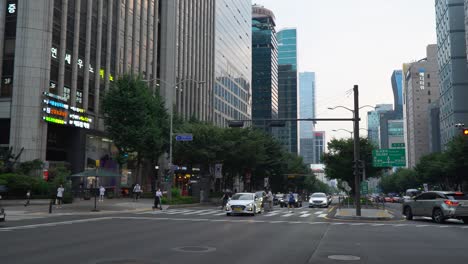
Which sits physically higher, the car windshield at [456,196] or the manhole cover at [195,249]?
the car windshield at [456,196]

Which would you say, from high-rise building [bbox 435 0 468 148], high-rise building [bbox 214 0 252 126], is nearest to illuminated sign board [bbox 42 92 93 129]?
high-rise building [bbox 214 0 252 126]

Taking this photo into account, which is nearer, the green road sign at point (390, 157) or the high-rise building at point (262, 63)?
the green road sign at point (390, 157)

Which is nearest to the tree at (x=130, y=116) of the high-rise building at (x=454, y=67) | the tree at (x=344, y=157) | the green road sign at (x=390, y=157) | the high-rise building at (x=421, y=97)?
the green road sign at (x=390, y=157)

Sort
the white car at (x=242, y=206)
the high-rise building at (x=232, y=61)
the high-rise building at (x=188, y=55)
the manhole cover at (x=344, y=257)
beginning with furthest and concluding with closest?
the high-rise building at (x=232, y=61) < the high-rise building at (x=188, y=55) < the white car at (x=242, y=206) < the manhole cover at (x=344, y=257)

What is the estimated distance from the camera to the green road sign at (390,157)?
3906 cm

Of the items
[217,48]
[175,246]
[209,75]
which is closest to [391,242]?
[175,246]

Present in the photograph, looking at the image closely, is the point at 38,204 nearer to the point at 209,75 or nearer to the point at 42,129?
the point at 42,129

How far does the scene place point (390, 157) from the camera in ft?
129

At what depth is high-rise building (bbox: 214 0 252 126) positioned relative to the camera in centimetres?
10250

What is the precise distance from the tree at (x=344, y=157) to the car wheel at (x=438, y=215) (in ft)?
121

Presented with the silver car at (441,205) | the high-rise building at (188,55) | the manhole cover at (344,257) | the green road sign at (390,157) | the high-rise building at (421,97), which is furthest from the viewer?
the high-rise building at (421,97)

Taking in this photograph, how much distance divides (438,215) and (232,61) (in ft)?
310

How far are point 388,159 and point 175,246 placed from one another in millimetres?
30498

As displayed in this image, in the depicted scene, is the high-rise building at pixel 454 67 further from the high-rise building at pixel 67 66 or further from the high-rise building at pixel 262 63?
the high-rise building at pixel 262 63
